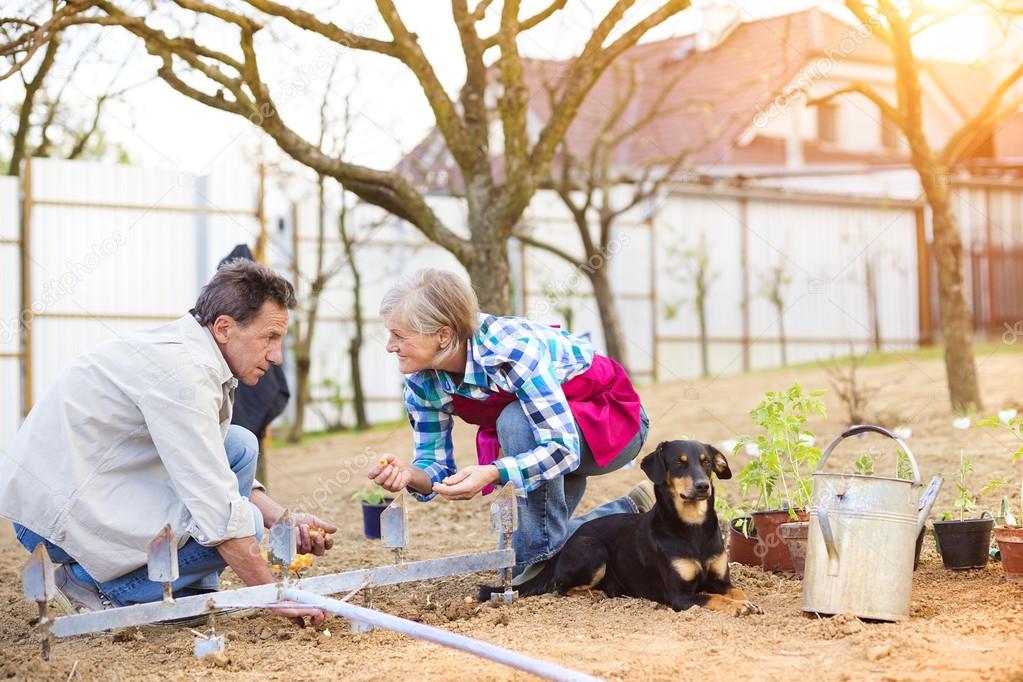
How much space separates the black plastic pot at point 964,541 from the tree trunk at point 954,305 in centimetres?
445

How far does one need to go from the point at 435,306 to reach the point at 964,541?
7.01 feet

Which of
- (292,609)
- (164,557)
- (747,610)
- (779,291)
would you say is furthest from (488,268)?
(779,291)

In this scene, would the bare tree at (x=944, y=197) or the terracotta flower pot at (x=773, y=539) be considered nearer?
the terracotta flower pot at (x=773, y=539)

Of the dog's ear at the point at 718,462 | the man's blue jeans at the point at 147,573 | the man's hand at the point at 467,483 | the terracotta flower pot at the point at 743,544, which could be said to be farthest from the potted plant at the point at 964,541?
the man's blue jeans at the point at 147,573

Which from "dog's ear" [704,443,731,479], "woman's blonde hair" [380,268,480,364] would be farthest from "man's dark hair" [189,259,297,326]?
"dog's ear" [704,443,731,479]

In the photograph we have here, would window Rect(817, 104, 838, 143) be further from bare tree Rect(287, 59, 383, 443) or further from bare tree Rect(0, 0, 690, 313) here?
bare tree Rect(0, 0, 690, 313)

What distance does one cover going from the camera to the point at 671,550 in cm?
388

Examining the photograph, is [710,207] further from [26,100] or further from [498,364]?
[498,364]

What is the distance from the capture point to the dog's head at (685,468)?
12.6 ft

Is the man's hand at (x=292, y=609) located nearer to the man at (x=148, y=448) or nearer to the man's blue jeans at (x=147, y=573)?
the man at (x=148, y=448)

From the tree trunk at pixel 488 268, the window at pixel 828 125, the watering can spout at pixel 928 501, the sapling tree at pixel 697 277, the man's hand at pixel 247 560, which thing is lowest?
the man's hand at pixel 247 560

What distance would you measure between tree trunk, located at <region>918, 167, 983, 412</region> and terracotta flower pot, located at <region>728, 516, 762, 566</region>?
14.4ft

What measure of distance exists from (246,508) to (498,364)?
105cm

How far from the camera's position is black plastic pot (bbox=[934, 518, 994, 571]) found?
4.11 m
